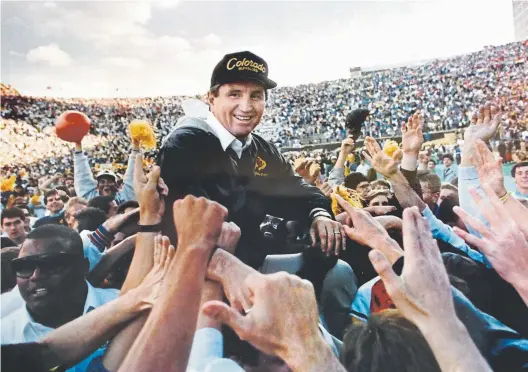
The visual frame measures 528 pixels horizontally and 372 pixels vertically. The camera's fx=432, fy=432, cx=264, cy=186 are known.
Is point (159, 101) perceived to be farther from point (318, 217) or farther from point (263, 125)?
point (318, 217)

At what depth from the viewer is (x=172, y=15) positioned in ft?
6.91

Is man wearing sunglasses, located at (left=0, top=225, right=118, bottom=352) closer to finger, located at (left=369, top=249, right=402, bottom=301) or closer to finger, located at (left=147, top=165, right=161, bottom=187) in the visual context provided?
finger, located at (left=147, top=165, right=161, bottom=187)

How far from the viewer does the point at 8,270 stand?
5.73 ft

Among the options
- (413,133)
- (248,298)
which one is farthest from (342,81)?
(248,298)

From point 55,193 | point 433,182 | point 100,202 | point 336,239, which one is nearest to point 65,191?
point 55,193

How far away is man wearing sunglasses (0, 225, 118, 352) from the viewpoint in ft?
5.54

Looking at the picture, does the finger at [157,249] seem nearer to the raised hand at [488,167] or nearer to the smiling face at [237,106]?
the smiling face at [237,106]

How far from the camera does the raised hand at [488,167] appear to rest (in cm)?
198

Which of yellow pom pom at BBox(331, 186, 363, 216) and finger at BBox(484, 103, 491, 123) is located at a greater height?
finger at BBox(484, 103, 491, 123)

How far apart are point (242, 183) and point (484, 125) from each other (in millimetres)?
1276

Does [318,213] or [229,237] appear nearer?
[229,237]

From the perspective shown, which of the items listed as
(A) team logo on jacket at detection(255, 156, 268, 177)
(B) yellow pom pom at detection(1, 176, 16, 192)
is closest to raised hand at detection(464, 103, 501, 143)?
(A) team logo on jacket at detection(255, 156, 268, 177)

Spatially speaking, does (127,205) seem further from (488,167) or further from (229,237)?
(488,167)

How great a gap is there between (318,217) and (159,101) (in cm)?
93
